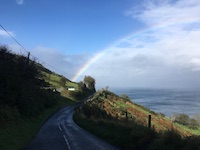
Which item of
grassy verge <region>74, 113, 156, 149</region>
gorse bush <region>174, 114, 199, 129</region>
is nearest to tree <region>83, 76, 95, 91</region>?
gorse bush <region>174, 114, 199, 129</region>

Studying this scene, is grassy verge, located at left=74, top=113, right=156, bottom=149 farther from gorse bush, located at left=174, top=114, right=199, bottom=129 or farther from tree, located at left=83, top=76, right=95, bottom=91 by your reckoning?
tree, located at left=83, top=76, right=95, bottom=91

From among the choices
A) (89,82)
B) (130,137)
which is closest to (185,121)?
(130,137)

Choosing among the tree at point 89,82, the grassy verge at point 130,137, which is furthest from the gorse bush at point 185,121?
the tree at point 89,82

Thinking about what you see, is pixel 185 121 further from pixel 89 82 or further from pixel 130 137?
pixel 89 82

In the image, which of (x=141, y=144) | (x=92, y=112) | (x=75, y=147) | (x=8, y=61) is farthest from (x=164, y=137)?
(x=92, y=112)

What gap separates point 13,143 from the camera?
1611 cm

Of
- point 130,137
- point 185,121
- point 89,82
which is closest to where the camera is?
point 130,137

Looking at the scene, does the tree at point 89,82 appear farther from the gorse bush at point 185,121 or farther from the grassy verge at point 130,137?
the grassy verge at point 130,137

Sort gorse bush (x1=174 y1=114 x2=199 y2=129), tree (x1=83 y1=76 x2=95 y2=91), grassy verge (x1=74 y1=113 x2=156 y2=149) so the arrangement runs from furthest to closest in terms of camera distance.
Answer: tree (x1=83 y1=76 x2=95 y2=91) < gorse bush (x1=174 y1=114 x2=199 y2=129) < grassy verge (x1=74 y1=113 x2=156 y2=149)

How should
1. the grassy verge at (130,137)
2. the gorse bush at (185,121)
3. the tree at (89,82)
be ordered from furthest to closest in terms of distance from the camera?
the tree at (89,82), the gorse bush at (185,121), the grassy verge at (130,137)

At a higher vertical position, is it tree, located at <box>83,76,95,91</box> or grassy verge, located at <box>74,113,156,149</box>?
tree, located at <box>83,76,95,91</box>

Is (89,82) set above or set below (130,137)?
above

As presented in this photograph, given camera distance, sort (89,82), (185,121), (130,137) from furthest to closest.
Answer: (89,82) < (185,121) < (130,137)

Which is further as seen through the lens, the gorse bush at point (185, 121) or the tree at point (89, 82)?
the tree at point (89, 82)
